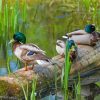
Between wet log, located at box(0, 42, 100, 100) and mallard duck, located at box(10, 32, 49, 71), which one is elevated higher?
mallard duck, located at box(10, 32, 49, 71)

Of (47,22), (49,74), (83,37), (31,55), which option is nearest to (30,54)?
(31,55)

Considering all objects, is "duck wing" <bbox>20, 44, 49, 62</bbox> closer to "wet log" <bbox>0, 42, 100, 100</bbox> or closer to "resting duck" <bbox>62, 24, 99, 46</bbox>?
"wet log" <bbox>0, 42, 100, 100</bbox>

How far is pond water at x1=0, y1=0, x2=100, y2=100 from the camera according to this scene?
990 cm

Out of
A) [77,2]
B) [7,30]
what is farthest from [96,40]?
[77,2]

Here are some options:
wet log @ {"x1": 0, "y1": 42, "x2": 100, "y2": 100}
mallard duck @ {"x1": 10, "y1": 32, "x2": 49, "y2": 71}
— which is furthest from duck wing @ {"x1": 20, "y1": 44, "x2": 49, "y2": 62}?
wet log @ {"x1": 0, "y1": 42, "x2": 100, "y2": 100}

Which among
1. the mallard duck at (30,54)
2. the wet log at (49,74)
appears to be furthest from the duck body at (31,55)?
the wet log at (49,74)

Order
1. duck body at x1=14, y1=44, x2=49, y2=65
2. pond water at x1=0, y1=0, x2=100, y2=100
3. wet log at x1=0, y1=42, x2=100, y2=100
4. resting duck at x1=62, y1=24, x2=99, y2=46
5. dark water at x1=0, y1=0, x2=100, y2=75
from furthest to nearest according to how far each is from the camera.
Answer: dark water at x1=0, y1=0, x2=100, y2=75, pond water at x1=0, y1=0, x2=100, y2=100, resting duck at x1=62, y1=24, x2=99, y2=46, duck body at x1=14, y1=44, x2=49, y2=65, wet log at x1=0, y1=42, x2=100, y2=100

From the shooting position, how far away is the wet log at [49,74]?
23.2ft

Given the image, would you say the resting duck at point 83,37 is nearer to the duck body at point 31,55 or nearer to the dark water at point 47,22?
the dark water at point 47,22

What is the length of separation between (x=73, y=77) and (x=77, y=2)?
672 centimetres

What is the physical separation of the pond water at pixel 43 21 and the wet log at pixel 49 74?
38.5 inches

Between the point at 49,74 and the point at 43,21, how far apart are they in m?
5.40

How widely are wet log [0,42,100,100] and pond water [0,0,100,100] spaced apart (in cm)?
98

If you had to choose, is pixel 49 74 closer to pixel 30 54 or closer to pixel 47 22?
pixel 30 54
